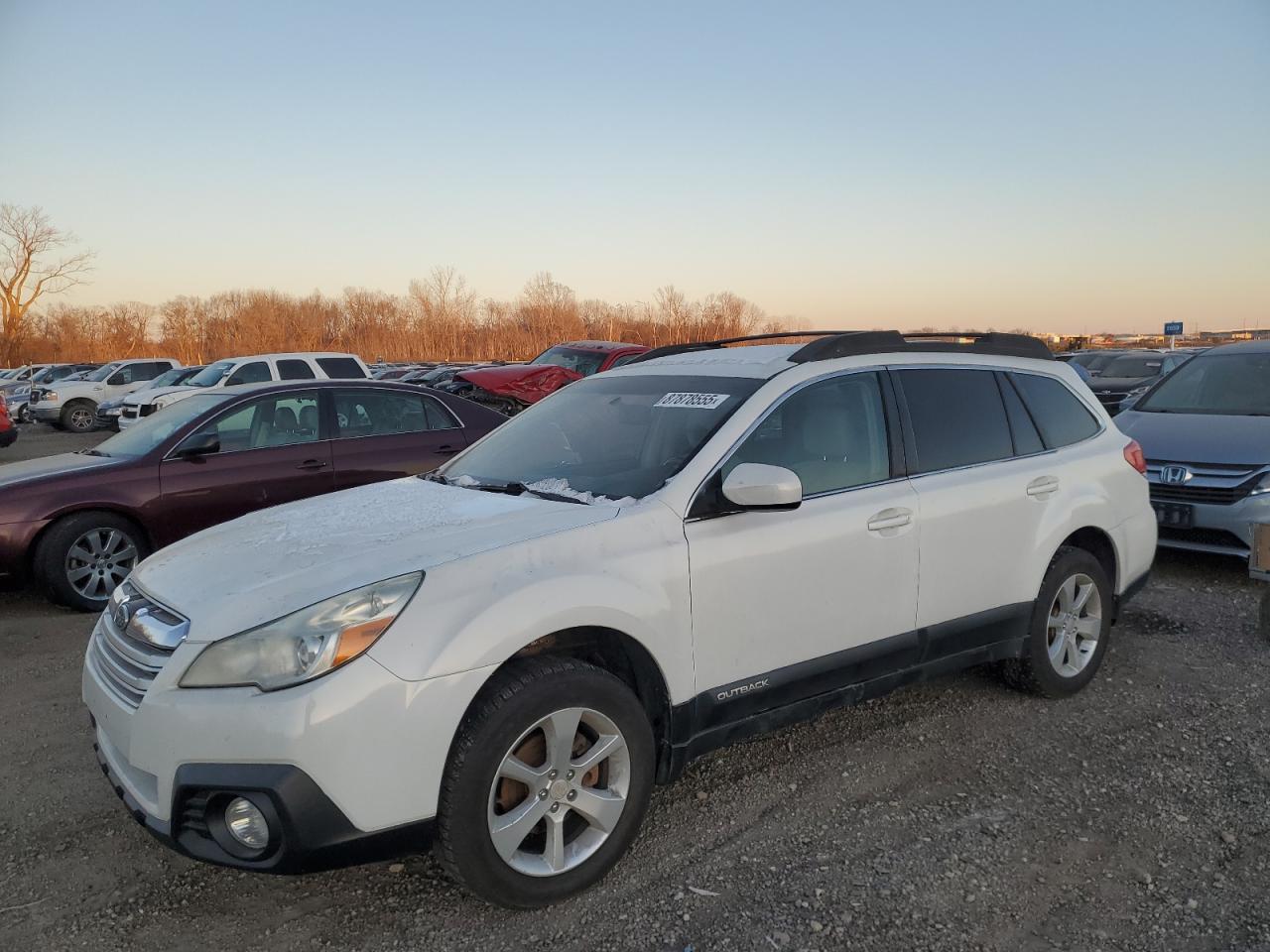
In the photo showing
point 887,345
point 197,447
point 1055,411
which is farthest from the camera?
point 197,447

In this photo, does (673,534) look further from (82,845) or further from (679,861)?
(82,845)

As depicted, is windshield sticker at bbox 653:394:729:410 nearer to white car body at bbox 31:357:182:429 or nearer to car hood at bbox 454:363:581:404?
car hood at bbox 454:363:581:404

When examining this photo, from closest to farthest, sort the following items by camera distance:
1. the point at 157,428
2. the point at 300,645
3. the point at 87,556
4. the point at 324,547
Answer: the point at 300,645, the point at 324,547, the point at 87,556, the point at 157,428

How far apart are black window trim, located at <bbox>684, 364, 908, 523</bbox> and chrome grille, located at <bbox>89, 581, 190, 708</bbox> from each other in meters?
1.65

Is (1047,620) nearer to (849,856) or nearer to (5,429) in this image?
(849,856)

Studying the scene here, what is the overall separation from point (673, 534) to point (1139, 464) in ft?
10.1

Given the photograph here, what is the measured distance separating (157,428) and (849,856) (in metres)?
6.02

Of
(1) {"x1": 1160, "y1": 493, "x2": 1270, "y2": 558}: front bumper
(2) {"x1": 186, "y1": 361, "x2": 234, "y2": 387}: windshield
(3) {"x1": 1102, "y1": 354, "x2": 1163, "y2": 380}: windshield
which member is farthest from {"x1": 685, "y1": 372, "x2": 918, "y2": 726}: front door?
(3) {"x1": 1102, "y1": 354, "x2": 1163, "y2": 380}: windshield

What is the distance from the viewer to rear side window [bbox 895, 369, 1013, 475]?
387 centimetres

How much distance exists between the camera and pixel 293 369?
16.2 m

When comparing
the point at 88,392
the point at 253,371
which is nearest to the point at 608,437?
the point at 253,371

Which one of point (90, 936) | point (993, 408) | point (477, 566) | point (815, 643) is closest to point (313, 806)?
point (477, 566)

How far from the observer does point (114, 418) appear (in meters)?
19.5

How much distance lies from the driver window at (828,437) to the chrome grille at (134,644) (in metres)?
1.92
